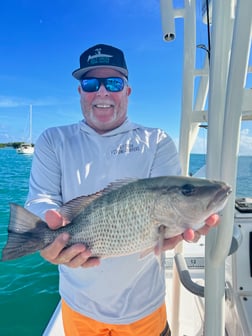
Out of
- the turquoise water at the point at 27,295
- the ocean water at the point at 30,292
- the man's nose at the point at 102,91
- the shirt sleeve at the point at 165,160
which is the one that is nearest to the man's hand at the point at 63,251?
the shirt sleeve at the point at 165,160

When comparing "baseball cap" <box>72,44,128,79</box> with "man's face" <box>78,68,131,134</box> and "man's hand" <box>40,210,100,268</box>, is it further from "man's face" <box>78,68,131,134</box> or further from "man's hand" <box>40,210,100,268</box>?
"man's hand" <box>40,210,100,268</box>

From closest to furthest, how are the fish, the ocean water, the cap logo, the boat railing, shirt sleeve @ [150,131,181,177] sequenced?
the boat railing → the fish → shirt sleeve @ [150,131,181,177] → the cap logo → the ocean water

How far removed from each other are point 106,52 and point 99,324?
5.39ft

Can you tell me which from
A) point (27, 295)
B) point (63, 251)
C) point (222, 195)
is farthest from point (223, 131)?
point (27, 295)

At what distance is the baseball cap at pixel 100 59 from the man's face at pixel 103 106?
0.04 meters

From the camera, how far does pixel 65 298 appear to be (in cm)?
177

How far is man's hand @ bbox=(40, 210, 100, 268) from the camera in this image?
1320mm

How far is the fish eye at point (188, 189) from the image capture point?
1.29 metres

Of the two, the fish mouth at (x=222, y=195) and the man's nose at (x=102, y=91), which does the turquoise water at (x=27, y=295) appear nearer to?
the man's nose at (x=102, y=91)

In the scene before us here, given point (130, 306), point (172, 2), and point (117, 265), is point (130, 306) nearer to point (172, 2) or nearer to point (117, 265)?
point (117, 265)

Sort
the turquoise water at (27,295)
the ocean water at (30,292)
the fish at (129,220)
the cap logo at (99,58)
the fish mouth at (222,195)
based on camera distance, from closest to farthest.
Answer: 1. the fish mouth at (222,195)
2. the fish at (129,220)
3. the cap logo at (99,58)
4. the ocean water at (30,292)
5. the turquoise water at (27,295)

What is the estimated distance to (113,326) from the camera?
1.64m

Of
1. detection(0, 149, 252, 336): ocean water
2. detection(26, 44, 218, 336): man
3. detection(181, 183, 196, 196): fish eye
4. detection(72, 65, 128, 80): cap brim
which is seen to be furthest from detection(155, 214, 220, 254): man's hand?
detection(0, 149, 252, 336): ocean water

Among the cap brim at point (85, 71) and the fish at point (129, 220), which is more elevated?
the cap brim at point (85, 71)
